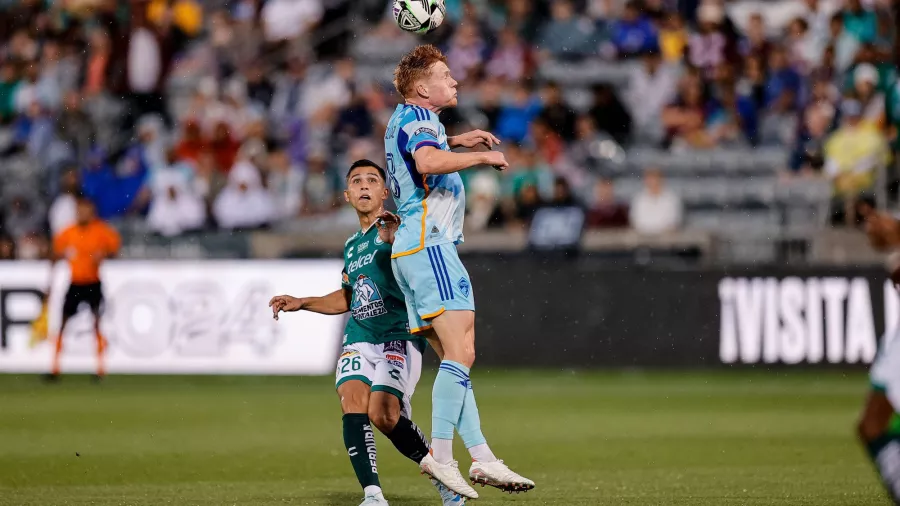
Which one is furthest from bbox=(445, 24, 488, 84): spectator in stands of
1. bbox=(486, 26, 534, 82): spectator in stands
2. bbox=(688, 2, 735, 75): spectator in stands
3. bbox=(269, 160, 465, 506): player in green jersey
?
bbox=(269, 160, 465, 506): player in green jersey

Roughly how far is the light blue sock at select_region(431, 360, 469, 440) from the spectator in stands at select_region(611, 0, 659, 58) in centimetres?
1546

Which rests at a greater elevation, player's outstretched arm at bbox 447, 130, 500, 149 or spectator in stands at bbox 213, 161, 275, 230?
player's outstretched arm at bbox 447, 130, 500, 149

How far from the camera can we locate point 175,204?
20328mm

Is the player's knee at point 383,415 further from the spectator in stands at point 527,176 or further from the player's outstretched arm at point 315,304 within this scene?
the spectator in stands at point 527,176

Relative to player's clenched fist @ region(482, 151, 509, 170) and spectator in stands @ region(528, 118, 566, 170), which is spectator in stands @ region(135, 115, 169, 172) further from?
player's clenched fist @ region(482, 151, 509, 170)

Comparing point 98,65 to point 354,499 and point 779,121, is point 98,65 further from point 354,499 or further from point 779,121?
point 354,499

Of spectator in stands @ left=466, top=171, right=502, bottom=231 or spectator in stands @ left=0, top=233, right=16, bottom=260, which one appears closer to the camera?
spectator in stands @ left=0, top=233, right=16, bottom=260

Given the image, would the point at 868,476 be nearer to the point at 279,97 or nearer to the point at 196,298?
the point at 196,298

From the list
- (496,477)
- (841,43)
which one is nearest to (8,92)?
(841,43)

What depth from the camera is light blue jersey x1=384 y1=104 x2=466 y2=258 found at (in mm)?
7102

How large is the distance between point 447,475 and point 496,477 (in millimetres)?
312

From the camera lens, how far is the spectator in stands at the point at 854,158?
18.1 meters

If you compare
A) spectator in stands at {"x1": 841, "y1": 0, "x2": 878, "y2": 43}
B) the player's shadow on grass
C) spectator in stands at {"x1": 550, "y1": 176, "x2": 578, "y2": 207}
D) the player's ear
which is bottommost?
the player's shadow on grass

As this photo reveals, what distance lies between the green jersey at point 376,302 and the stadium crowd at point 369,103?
11.2m
